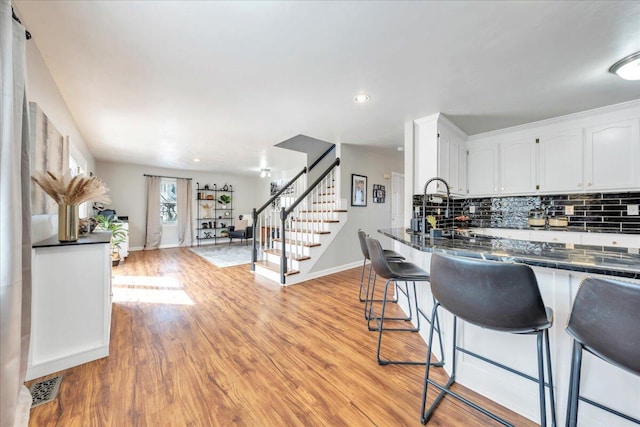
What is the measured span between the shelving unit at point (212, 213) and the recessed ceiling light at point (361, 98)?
656 cm

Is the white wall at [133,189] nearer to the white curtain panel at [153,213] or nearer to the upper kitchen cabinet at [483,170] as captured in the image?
the white curtain panel at [153,213]

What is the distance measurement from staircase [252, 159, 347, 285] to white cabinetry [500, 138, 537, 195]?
2.47 m

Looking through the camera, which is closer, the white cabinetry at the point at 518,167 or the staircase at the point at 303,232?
the white cabinetry at the point at 518,167

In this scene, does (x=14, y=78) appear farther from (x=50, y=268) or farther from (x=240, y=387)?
(x=240, y=387)

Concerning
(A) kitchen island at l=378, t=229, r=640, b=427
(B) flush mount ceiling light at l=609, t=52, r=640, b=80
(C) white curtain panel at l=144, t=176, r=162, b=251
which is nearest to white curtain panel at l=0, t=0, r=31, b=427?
(A) kitchen island at l=378, t=229, r=640, b=427

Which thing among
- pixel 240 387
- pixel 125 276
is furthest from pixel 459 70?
pixel 125 276

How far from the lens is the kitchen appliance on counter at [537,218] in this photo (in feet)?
11.1

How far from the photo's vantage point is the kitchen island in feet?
3.28

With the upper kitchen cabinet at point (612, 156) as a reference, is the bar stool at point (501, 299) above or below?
below

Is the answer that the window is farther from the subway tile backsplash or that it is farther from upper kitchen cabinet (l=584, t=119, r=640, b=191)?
upper kitchen cabinet (l=584, t=119, r=640, b=191)

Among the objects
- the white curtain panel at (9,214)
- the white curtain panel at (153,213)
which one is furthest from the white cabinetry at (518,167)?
the white curtain panel at (153,213)

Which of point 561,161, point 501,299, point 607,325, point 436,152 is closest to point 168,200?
point 436,152

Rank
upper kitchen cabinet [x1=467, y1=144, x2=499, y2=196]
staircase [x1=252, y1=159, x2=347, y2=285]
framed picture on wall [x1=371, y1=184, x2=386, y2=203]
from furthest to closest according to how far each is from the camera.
→ framed picture on wall [x1=371, y1=184, x2=386, y2=203] < staircase [x1=252, y1=159, x2=347, y2=285] < upper kitchen cabinet [x1=467, y1=144, x2=499, y2=196]

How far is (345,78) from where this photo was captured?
7.23 ft
